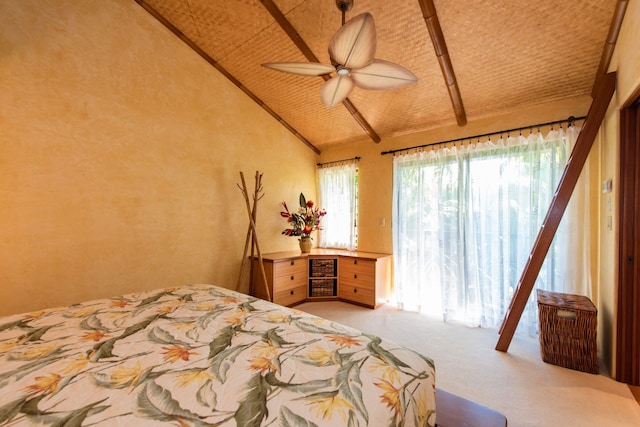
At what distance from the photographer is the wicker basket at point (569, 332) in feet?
6.34

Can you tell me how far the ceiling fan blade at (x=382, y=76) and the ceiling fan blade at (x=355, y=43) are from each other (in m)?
0.08

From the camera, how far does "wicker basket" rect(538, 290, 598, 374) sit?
1.93 m

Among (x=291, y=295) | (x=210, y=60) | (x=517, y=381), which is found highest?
(x=210, y=60)

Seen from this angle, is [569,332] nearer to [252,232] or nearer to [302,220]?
[302,220]

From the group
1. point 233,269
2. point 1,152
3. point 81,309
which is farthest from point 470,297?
point 1,152

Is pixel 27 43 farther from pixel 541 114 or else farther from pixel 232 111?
pixel 541 114

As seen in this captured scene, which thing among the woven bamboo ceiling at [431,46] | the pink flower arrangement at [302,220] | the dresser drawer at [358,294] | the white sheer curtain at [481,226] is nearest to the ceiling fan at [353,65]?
the woven bamboo ceiling at [431,46]

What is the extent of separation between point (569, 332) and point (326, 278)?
2.45 m

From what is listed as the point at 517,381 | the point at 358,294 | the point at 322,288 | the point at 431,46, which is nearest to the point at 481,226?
the point at 517,381

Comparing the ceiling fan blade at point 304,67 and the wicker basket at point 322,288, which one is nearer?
the ceiling fan blade at point 304,67

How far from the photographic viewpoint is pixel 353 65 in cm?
162

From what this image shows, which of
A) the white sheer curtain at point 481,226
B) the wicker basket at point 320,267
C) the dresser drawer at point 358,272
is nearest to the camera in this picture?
the white sheer curtain at point 481,226

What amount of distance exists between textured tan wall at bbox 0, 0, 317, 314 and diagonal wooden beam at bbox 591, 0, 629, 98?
133 inches

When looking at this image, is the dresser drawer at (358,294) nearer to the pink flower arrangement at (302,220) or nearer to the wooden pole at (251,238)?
the pink flower arrangement at (302,220)
